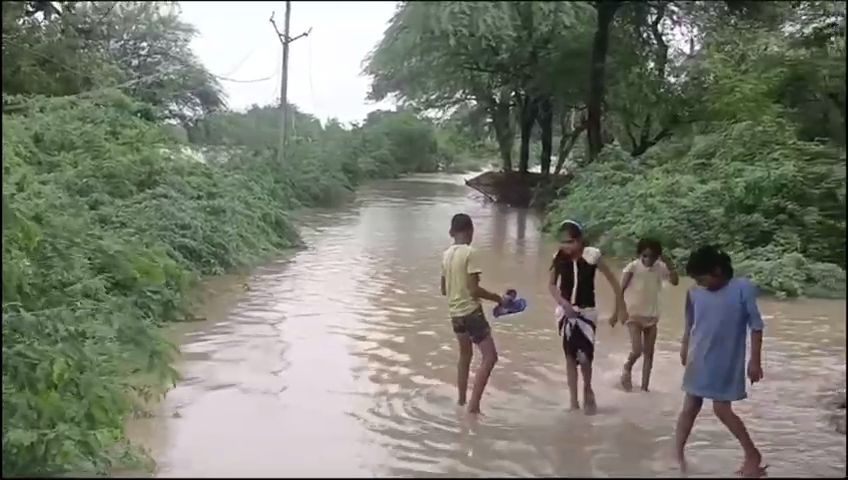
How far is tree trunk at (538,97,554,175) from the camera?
867 inches

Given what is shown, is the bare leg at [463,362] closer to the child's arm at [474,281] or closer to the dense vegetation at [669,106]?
the child's arm at [474,281]

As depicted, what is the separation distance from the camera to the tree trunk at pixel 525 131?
2309 cm

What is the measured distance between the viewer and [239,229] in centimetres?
1666

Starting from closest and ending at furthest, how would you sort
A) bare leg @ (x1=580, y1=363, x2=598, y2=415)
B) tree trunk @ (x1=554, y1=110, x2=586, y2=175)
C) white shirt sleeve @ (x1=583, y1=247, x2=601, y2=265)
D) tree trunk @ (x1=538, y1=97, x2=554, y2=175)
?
1. white shirt sleeve @ (x1=583, y1=247, x2=601, y2=265)
2. bare leg @ (x1=580, y1=363, x2=598, y2=415)
3. tree trunk @ (x1=554, y1=110, x2=586, y2=175)
4. tree trunk @ (x1=538, y1=97, x2=554, y2=175)

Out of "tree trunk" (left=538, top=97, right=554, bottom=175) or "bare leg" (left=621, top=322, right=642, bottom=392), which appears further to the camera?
"tree trunk" (left=538, top=97, right=554, bottom=175)

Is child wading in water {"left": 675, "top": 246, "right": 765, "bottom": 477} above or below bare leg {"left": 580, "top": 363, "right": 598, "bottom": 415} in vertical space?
above

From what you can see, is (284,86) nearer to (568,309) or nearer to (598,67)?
(598,67)

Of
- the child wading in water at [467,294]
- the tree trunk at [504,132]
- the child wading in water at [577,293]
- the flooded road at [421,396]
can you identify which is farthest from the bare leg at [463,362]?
the tree trunk at [504,132]

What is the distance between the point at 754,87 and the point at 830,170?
903 cm

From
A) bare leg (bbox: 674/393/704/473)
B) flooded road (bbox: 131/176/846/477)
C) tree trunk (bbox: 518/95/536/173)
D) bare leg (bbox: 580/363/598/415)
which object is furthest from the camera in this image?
tree trunk (bbox: 518/95/536/173)

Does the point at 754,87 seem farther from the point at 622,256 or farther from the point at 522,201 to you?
→ the point at 522,201

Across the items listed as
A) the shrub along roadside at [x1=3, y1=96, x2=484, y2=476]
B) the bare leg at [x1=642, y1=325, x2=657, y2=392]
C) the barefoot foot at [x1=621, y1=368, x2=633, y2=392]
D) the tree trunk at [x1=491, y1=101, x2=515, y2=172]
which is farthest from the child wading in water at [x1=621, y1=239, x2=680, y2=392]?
the tree trunk at [x1=491, y1=101, x2=515, y2=172]

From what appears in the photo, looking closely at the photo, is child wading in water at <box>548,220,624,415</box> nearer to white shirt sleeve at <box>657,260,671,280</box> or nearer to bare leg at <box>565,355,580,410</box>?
bare leg at <box>565,355,580,410</box>

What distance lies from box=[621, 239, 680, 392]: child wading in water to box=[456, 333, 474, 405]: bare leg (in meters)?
1.23
